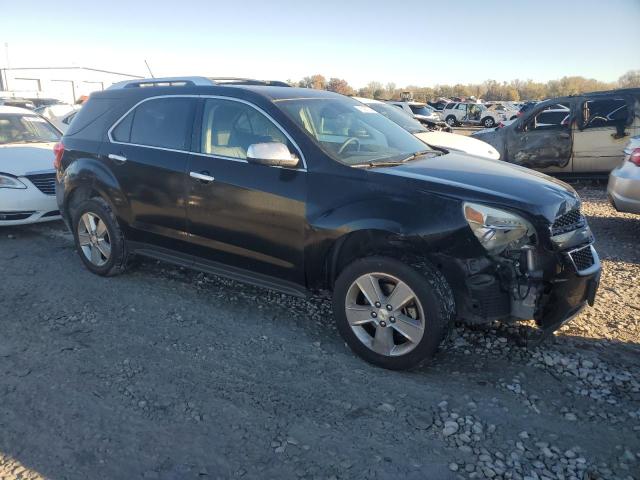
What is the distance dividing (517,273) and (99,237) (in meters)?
3.97

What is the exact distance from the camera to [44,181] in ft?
21.8

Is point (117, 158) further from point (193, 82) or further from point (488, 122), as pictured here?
point (488, 122)

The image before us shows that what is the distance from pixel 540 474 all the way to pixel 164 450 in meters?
1.92

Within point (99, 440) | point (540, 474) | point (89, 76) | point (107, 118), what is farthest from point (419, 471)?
point (89, 76)

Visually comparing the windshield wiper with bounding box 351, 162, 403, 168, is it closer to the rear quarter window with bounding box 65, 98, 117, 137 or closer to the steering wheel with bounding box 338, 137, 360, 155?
the steering wheel with bounding box 338, 137, 360, 155

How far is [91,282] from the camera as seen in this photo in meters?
4.99

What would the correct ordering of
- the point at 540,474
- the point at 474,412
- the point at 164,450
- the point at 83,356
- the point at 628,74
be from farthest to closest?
1. the point at 628,74
2. the point at 83,356
3. the point at 474,412
4. the point at 164,450
5. the point at 540,474

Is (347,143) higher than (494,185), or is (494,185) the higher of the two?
(347,143)

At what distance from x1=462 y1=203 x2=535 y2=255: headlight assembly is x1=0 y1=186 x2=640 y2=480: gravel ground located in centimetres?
92

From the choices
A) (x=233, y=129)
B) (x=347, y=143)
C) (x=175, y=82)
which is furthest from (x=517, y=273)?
(x=175, y=82)

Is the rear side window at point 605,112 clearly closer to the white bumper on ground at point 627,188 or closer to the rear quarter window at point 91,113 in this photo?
the white bumper on ground at point 627,188

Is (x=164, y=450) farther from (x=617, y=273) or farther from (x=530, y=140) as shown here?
(x=530, y=140)

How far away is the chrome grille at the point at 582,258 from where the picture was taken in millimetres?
3225

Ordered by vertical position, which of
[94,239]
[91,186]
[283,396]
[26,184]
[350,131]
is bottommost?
[283,396]
